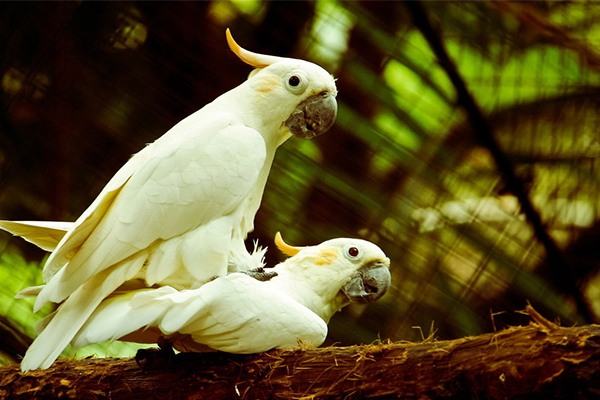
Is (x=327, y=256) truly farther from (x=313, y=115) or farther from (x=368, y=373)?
(x=368, y=373)

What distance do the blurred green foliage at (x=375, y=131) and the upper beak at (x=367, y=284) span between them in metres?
0.87

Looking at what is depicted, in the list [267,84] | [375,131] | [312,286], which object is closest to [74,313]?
[312,286]

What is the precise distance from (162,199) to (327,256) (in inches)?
27.7

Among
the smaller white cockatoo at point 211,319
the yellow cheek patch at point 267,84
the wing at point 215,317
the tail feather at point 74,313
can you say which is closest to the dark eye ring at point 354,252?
the smaller white cockatoo at point 211,319

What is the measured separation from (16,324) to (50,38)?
4.97 ft

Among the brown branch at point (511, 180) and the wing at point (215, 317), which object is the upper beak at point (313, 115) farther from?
the brown branch at point (511, 180)

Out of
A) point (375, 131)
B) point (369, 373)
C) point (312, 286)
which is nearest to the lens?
point (369, 373)

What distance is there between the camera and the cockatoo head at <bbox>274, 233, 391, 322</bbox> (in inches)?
83.1

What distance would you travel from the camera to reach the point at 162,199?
1.75 m

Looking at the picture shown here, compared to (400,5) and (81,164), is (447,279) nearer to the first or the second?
(400,5)

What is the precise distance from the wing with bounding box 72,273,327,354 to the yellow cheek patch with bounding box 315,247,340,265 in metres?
0.41

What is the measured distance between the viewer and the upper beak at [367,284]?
2.11 m

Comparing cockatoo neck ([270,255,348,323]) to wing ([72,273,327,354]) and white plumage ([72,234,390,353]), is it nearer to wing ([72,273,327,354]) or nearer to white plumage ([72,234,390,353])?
white plumage ([72,234,390,353])

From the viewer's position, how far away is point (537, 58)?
9.32 ft
